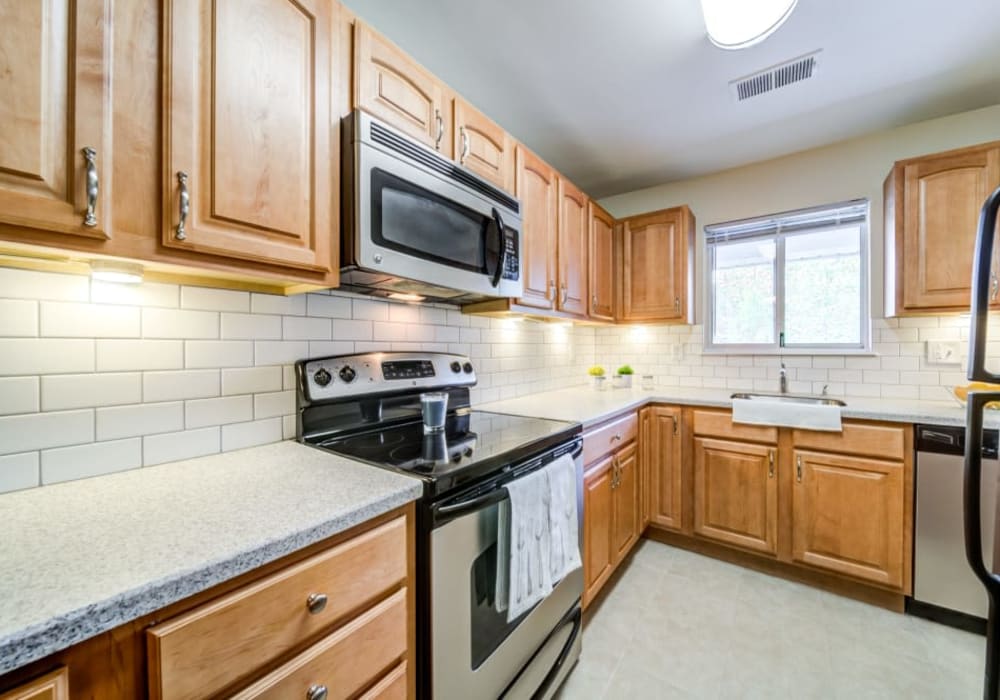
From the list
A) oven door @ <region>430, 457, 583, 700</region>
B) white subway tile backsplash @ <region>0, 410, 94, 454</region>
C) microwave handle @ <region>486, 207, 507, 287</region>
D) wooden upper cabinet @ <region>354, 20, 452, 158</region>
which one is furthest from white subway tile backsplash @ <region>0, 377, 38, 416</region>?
microwave handle @ <region>486, 207, 507, 287</region>

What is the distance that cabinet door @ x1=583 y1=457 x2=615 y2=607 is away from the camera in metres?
1.67

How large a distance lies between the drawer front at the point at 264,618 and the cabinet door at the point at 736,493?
2038 millimetres

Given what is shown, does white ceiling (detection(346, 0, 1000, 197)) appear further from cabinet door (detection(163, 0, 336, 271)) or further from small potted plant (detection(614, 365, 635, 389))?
small potted plant (detection(614, 365, 635, 389))

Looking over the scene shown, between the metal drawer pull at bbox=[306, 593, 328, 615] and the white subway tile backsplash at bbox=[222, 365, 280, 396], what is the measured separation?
0.71m

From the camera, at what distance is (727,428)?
86.9 inches

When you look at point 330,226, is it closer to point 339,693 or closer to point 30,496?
point 30,496

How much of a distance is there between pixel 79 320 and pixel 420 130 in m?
1.08

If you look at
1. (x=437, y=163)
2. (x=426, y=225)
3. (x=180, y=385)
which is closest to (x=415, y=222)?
(x=426, y=225)

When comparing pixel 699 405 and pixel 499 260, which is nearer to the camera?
pixel 499 260

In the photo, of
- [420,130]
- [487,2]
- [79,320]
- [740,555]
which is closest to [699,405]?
[740,555]

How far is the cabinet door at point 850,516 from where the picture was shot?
1.80 meters

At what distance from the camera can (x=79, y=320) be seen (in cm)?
91

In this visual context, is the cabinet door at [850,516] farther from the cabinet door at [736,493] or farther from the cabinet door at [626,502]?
the cabinet door at [626,502]

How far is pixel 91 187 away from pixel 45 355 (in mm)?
455
